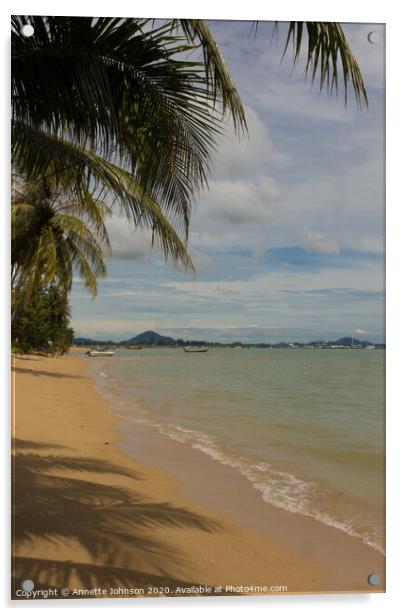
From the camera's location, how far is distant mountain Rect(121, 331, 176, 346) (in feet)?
10.1

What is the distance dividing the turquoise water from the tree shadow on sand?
56 centimetres

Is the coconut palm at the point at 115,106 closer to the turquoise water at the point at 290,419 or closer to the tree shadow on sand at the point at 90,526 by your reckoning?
the turquoise water at the point at 290,419

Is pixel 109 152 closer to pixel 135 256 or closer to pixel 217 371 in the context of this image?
Result: pixel 135 256

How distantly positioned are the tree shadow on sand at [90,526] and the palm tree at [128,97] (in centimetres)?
140

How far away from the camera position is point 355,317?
3033 millimetres

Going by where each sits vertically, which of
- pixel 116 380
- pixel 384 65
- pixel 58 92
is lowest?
pixel 116 380

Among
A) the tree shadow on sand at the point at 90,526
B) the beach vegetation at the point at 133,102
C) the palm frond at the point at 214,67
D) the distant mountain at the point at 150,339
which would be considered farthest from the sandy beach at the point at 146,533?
the palm frond at the point at 214,67

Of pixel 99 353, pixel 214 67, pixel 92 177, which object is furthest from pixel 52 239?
pixel 214 67

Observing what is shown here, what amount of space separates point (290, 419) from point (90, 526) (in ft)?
4.64

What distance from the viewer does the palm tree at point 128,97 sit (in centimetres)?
252

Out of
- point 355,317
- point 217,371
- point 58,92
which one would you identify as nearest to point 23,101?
point 58,92
